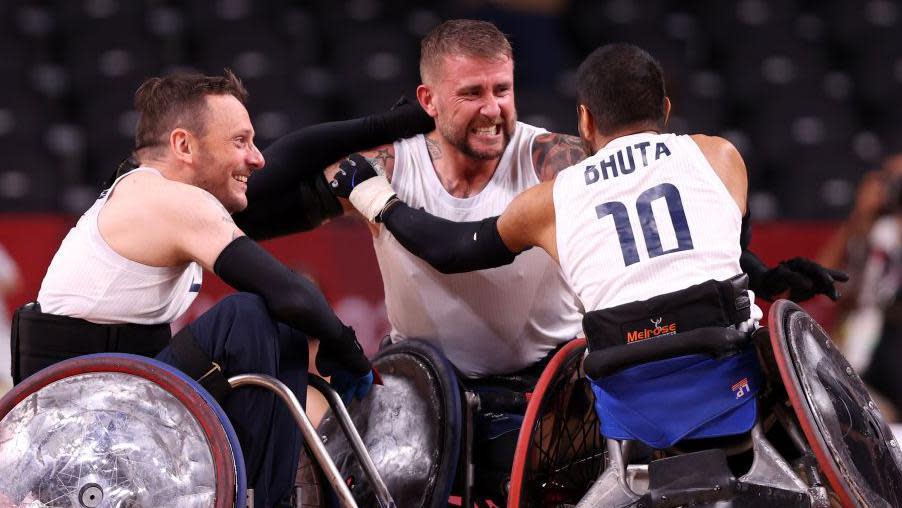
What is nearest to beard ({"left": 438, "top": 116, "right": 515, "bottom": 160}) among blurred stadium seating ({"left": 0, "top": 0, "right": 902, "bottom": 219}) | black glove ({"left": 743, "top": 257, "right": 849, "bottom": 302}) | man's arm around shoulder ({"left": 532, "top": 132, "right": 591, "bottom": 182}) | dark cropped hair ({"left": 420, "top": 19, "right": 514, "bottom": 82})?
man's arm around shoulder ({"left": 532, "top": 132, "right": 591, "bottom": 182})

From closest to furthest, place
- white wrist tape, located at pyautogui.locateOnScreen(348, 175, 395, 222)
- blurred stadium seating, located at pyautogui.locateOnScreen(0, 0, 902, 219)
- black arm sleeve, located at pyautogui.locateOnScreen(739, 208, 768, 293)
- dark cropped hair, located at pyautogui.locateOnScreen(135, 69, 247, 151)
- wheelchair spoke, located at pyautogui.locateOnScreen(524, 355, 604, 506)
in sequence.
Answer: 1. wheelchair spoke, located at pyautogui.locateOnScreen(524, 355, 604, 506)
2. dark cropped hair, located at pyautogui.locateOnScreen(135, 69, 247, 151)
3. black arm sleeve, located at pyautogui.locateOnScreen(739, 208, 768, 293)
4. white wrist tape, located at pyautogui.locateOnScreen(348, 175, 395, 222)
5. blurred stadium seating, located at pyautogui.locateOnScreen(0, 0, 902, 219)

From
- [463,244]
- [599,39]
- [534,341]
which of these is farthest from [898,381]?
[463,244]

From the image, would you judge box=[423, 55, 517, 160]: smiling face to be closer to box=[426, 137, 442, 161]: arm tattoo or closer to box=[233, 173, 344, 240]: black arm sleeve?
box=[426, 137, 442, 161]: arm tattoo

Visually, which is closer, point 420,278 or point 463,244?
point 463,244

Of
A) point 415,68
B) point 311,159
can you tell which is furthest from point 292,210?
point 415,68

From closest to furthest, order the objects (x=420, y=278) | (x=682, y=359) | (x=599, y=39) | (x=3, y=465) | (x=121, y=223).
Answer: (x=3, y=465), (x=682, y=359), (x=121, y=223), (x=420, y=278), (x=599, y=39)

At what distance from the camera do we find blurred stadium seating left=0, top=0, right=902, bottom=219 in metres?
7.78

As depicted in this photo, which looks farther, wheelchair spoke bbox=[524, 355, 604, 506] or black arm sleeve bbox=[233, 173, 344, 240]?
black arm sleeve bbox=[233, 173, 344, 240]

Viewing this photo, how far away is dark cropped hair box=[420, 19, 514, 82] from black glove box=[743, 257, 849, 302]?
107 centimetres

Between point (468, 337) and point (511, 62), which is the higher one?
point (511, 62)

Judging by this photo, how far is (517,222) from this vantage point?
3340mm

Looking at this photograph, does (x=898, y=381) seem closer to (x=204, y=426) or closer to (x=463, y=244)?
(x=463, y=244)

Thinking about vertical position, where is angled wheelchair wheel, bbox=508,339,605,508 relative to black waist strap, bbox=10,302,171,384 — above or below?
below

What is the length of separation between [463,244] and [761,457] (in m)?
1.05
